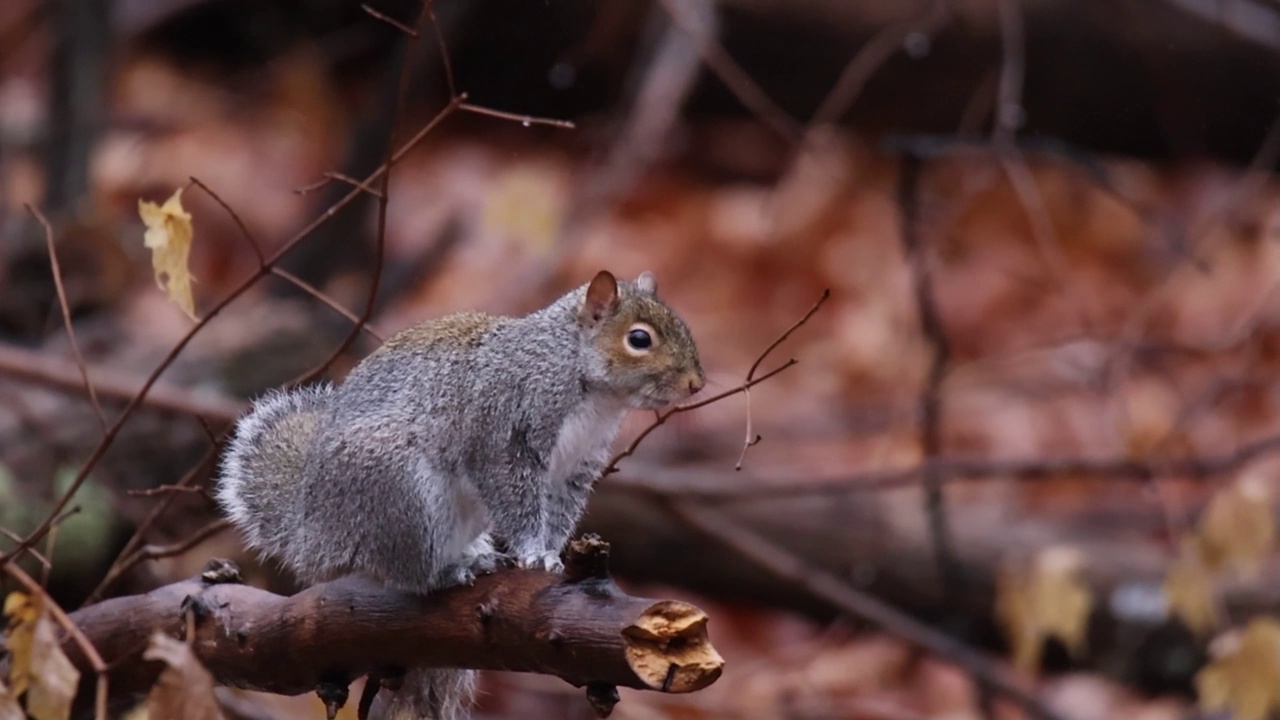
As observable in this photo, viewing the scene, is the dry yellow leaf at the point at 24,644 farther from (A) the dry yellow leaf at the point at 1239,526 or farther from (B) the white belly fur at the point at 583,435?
(A) the dry yellow leaf at the point at 1239,526

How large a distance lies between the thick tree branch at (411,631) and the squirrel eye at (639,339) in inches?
10.4

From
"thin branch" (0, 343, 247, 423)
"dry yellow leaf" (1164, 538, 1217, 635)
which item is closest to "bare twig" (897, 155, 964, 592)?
"dry yellow leaf" (1164, 538, 1217, 635)

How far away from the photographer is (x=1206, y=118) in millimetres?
5121

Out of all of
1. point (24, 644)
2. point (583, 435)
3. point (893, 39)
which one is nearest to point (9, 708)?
point (24, 644)

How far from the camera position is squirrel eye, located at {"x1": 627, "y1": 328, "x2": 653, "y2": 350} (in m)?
1.62

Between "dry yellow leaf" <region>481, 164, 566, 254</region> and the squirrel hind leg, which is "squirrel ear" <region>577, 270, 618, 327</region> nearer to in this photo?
the squirrel hind leg

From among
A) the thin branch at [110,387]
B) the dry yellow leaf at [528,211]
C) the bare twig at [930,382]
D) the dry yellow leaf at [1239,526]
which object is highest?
the dry yellow leaf at [528,211]

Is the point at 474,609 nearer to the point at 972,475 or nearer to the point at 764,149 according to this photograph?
the point at 972,475

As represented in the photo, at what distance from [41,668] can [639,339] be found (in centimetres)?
64

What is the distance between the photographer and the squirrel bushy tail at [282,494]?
1.67 m

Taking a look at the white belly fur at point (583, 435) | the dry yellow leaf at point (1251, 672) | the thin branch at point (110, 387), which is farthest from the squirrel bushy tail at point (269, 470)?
the dry yellow leaf at point (1251, 672)

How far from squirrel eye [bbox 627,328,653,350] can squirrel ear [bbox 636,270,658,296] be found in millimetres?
77

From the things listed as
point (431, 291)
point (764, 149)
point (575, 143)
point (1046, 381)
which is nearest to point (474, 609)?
point (575, 143)

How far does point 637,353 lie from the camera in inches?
63.6
